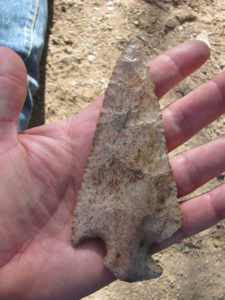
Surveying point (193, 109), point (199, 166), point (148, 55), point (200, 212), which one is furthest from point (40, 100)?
point (200, 212)

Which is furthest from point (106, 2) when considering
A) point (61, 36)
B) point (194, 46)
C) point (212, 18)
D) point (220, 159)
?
point (220, 159)

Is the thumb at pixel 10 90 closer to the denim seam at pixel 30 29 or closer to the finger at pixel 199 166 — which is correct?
the denim seam at pixel 30 29

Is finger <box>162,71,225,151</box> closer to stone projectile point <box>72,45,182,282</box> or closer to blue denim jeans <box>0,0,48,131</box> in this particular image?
stone projectile point <box>72,45,182,282</box>

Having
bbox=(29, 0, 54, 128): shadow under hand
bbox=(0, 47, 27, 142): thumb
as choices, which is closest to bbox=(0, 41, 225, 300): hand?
bbox=(0, 47, 27, 142): thumb

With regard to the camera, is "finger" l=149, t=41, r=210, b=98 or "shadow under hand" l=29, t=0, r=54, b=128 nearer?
"finger" l=149, t=41, r=210, b=98

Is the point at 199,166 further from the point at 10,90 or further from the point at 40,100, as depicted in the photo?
the point at 40,100
